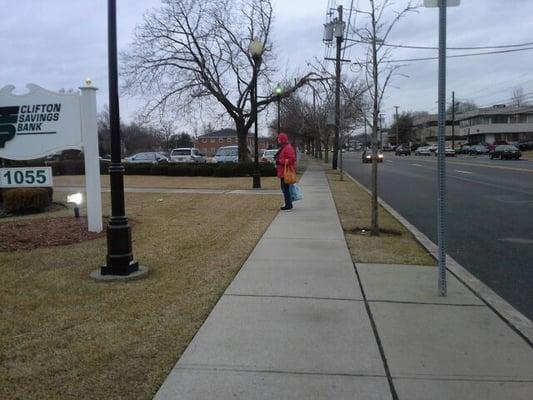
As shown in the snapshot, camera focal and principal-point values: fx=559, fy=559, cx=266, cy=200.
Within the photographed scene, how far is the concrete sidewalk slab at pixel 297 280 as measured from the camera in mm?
5910

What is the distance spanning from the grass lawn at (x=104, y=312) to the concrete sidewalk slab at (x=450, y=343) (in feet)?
5.49

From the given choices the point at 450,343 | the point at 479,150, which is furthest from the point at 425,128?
the point at 450,343

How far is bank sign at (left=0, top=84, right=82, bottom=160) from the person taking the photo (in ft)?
31.5

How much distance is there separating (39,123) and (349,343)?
7.35m

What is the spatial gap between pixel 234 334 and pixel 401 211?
9.76 metres

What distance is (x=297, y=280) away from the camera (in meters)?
6.43

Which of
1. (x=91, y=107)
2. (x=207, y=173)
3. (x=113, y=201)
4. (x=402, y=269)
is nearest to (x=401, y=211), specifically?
(x=402, y=269)

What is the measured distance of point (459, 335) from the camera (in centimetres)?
473

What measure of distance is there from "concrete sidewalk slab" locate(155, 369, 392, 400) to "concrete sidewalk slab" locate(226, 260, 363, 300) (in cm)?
196

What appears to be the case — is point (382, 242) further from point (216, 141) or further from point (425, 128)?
point (425, 128)

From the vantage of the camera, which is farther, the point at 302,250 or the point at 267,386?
the point at 302,250

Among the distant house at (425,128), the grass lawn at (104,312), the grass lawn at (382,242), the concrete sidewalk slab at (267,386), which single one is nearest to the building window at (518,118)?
the distant house at (425,128)

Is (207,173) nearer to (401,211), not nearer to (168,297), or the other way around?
(401,211)

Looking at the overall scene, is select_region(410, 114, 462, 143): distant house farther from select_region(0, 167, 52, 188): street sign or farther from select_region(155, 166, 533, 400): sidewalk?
select_region(155, 166, 533, 400): sidewalk
